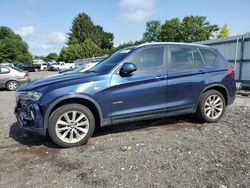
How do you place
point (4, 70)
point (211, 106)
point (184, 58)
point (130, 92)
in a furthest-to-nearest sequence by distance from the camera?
point (4, 70), point (211, 106), point (184, 58), point (130, 92)

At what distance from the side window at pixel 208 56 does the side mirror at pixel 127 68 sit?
6.06ft

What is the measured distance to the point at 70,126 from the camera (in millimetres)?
4527

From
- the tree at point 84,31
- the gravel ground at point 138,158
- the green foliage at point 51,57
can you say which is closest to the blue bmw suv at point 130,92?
the gravel ground at point 138,158

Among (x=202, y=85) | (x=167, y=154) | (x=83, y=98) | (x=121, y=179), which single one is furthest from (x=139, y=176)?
(x=202, y=85)

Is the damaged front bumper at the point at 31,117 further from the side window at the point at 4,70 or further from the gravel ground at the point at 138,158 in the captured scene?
the side window at the point at 4,70

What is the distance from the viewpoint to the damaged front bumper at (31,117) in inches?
171

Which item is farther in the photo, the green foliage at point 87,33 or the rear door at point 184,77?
the green foliage at point 87,33

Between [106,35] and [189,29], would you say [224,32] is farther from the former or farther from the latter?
[106,35]

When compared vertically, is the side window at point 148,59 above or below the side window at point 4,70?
above

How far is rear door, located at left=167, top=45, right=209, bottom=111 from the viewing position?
17.1 feet

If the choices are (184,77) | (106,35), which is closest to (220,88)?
(184,77)

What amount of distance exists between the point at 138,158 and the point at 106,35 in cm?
8577

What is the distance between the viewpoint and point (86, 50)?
206ft

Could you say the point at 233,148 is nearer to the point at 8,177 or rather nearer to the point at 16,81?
the point at 8,177
